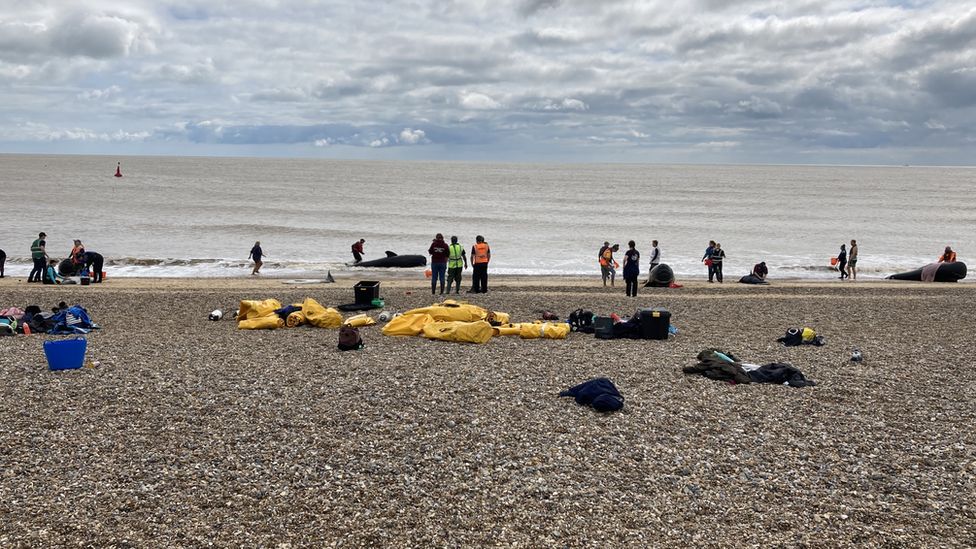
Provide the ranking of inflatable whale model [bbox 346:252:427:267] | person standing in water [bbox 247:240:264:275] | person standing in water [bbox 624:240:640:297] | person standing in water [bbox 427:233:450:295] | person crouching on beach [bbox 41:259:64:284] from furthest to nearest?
1. inflatable whale model [bbox 346:252:427:267]
2. person standing in water [bbox 247:240:264:275]
3. person crouching on beach [bbox 41:259:64:284]
4. person standing in water [bbox 624:240:640:297]
5. person standing in water [bbox 427:233:450:295]

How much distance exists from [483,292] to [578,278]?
7940 mm

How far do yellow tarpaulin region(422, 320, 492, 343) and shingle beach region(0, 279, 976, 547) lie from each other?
0.81 feet

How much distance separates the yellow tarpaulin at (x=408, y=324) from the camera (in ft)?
46.3

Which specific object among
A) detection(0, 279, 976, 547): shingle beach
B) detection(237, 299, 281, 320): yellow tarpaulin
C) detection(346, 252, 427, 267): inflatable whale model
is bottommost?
detection(0, 279, 976, 547): shingle beach

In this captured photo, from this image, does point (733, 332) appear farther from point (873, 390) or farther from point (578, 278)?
point (578, 278)

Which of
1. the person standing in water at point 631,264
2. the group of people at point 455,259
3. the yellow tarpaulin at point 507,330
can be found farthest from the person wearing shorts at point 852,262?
the yellow tarpaulin at point 507,330

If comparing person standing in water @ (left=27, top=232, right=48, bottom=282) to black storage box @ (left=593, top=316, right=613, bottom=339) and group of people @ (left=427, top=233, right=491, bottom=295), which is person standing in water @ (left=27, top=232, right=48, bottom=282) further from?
black storage box @ (left=593, top=316, right=613, bottom=339)

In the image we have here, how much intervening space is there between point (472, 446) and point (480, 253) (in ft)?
38.4

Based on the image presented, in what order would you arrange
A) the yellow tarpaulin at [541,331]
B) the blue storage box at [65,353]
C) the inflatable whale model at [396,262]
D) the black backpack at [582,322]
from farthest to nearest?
1. the inflatable whale model at [396,262]
2. the black backpack at [582,322]
3. the yellow tarpaulin at [541,331]
4. the blue storage box at [65,353]

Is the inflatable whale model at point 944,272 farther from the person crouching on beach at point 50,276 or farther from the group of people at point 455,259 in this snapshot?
the person crouching on beach at point 50,276

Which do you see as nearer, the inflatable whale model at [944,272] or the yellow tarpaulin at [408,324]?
the yellow tarpaulin at [408,324]

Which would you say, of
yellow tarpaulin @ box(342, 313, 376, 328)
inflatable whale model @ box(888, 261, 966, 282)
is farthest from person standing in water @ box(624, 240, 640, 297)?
inflatable whale model @ box(888, 261, 966, 282)

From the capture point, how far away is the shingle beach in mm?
6348

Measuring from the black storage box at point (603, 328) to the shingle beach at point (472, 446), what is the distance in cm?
33
